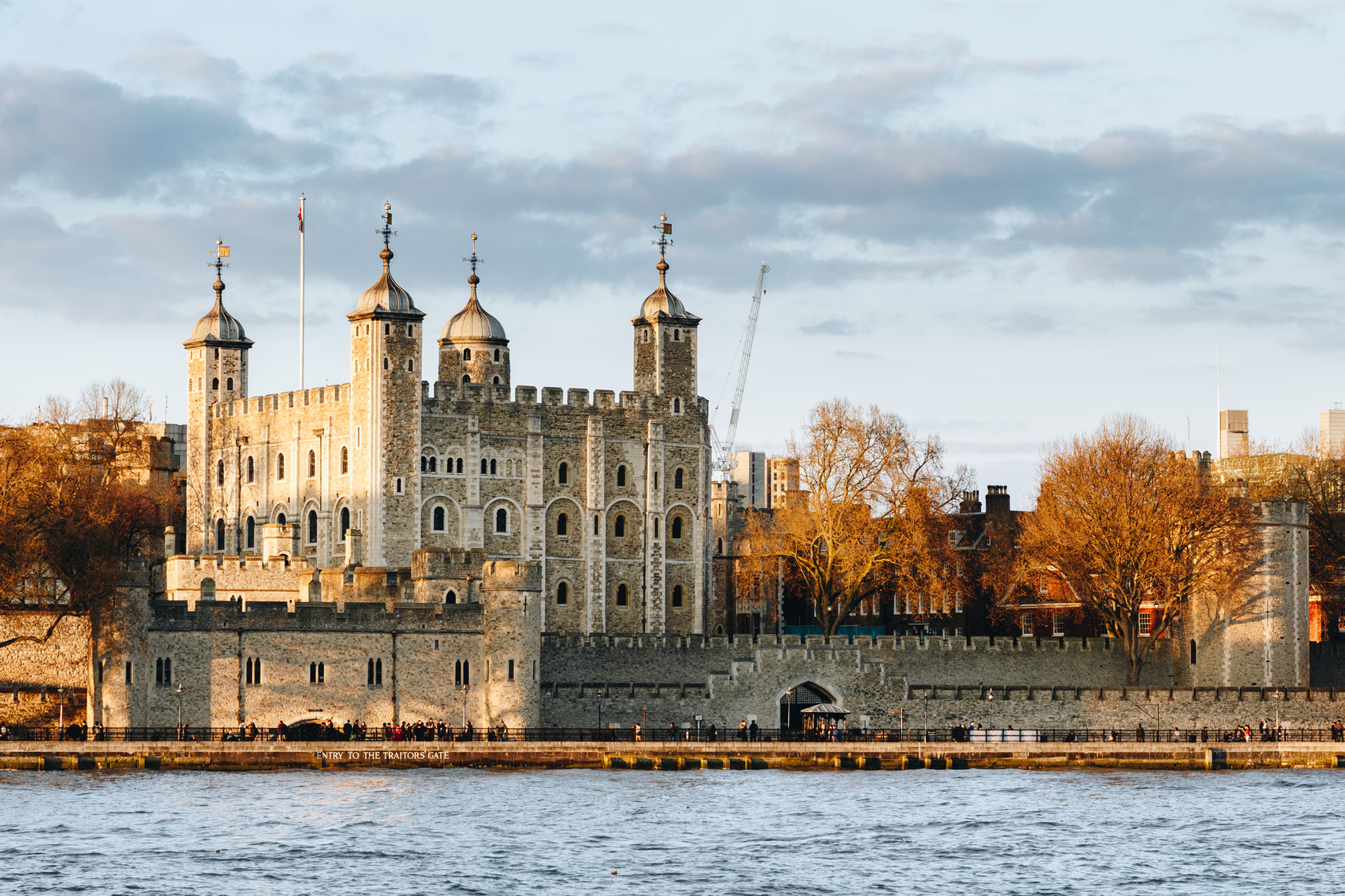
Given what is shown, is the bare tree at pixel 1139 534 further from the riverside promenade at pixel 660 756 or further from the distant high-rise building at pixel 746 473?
the distant high-rise building at pixel 746 473

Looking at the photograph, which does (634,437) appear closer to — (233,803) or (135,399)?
(135,399)

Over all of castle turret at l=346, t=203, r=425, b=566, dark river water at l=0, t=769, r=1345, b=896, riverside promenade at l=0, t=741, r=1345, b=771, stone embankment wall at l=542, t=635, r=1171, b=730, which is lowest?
dark river water at l=0, t=769, r=1345, b=896

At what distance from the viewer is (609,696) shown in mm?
85062

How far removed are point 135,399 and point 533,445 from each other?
28.1 meters

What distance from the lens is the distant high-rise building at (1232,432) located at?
12681 centimetres

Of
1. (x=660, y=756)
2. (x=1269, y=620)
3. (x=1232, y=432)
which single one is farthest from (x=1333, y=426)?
(x=660, y=756)

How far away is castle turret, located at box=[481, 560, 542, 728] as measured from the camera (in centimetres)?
7975

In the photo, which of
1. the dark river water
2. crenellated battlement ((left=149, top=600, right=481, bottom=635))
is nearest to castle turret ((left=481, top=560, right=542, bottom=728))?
crenellated battlement ((left=149, top=600, right=481, bottom=635))

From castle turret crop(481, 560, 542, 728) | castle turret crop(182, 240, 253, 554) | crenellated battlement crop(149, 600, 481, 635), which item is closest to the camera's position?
crenellated battlement crop(149, 600, 481, 635)

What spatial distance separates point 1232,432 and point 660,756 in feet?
191

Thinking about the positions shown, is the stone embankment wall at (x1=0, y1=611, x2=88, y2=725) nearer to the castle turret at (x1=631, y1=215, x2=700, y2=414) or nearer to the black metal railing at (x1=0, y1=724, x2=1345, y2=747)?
the black metal railing at (x1=0, y1=724, x2=1345, y2=747)

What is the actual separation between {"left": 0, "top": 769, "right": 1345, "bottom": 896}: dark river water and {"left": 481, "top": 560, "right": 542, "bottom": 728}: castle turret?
4497 mm

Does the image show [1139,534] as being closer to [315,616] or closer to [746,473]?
[315,616]

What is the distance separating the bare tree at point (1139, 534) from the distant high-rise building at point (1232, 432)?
32.7 metres
